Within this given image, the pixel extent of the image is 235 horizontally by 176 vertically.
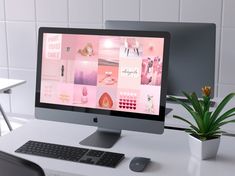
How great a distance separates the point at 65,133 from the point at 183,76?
0.64 metres

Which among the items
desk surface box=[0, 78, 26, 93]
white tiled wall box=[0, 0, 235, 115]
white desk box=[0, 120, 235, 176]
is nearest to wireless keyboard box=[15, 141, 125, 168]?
white desk box=[0, 120, 235, 176]

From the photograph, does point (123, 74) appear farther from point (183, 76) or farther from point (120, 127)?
point (183, 76)

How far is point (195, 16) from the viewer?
3.03m

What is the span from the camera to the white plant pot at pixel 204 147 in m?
1.49

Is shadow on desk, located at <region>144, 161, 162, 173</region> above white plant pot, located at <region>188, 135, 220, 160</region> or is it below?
below

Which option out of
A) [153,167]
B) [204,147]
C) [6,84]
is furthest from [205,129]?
[6,84]

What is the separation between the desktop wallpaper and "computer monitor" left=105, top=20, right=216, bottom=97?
386mm

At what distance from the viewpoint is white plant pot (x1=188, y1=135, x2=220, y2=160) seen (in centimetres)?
149

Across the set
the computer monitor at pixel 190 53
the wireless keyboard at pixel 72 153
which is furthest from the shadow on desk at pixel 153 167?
the computer monitor at pixel 190 53

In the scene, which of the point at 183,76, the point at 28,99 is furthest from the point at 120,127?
the point at 28,99

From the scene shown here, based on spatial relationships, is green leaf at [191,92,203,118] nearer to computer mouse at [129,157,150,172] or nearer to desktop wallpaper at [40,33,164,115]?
desktop wallpaper at [40,33,164,115]

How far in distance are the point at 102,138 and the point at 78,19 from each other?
1.88 m

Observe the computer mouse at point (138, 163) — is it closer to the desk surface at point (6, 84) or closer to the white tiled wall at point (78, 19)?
the desk surface at point (6, 84)

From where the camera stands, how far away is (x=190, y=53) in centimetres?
190
